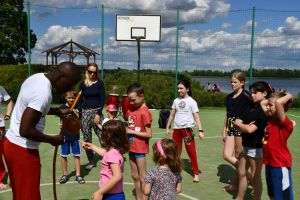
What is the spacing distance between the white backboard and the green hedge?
5.29 ft

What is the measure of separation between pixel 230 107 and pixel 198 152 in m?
3.32

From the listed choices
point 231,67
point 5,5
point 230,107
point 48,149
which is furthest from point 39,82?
point 5,5

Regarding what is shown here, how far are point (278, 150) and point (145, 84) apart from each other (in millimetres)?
14113

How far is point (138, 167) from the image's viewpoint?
457 cm

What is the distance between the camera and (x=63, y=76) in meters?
3.19

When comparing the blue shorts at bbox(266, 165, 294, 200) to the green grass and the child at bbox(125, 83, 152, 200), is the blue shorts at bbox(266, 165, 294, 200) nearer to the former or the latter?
the child at bbox(125, 83, 152, 200)

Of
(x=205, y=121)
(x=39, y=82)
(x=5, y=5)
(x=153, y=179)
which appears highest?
(x=5, y=5)

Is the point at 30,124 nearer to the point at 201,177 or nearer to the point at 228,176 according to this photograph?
the point at 201,177

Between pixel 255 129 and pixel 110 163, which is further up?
pixel 255 129

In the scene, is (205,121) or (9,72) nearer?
(205,121)

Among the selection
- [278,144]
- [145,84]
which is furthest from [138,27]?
[278,144]

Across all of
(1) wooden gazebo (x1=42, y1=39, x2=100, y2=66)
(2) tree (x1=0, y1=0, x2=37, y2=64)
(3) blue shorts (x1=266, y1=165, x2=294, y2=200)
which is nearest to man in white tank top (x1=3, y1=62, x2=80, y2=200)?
(3) blue shorts (x1=266, y1=165, x2=294, y2=200)

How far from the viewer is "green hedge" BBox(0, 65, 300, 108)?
16844mm

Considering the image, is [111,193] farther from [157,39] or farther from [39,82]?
[157,39]
